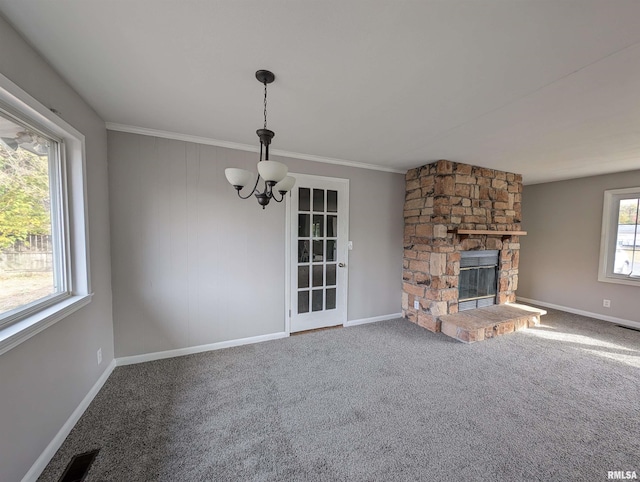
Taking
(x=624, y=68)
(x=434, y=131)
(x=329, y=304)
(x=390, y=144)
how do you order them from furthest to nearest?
1. (x=329, y=304)
2. (x=390, y=144)
3. (x=434, y=131)
4. (x=624, y=68)

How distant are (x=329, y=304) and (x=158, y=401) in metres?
2.21

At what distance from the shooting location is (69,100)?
1843mm

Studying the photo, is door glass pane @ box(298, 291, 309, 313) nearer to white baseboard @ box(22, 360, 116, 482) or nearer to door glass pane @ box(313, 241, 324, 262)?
door glass pane @ box(313, 241, 324, 262)

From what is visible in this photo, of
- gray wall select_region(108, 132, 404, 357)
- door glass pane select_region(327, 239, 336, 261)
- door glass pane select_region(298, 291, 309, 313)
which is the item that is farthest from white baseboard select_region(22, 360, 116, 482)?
door glass pane select_region(327, 239, 336, 261)

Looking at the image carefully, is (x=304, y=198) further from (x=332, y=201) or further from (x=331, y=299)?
(x=331, y=299)

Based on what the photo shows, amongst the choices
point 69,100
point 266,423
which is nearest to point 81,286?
point 69,100

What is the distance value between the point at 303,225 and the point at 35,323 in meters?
2.53

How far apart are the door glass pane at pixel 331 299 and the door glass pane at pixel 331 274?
0.10m

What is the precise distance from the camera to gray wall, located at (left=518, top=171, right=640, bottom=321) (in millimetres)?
3975

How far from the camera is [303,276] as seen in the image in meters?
3.47

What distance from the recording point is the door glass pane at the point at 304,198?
3.38 m

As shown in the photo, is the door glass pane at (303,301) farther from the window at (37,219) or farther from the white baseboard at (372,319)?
the window at (37,219)

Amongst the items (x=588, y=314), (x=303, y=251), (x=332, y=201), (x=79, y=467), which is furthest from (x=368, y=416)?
(x=588, y=314)

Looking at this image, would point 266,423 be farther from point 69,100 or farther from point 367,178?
point 367,178
